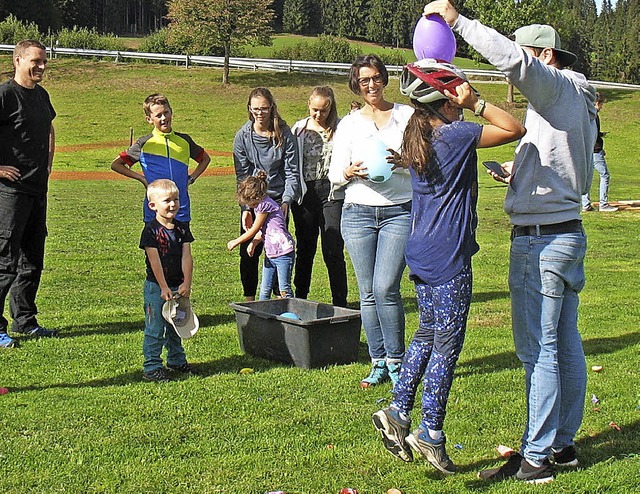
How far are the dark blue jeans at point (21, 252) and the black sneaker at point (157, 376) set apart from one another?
1776 millimetres

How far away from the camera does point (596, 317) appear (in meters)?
8.91

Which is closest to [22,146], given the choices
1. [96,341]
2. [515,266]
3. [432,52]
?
[96,341]

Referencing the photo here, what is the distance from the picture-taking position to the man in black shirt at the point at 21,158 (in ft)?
24.6

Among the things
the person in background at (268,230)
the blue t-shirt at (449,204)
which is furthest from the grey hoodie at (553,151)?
the person in background at (268,230)

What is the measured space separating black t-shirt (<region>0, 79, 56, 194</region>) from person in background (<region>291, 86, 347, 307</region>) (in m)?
2.25

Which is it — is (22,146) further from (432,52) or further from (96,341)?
(432,52)

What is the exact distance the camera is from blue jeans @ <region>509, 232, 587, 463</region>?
4.51 metres

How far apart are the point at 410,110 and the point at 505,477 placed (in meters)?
2.83

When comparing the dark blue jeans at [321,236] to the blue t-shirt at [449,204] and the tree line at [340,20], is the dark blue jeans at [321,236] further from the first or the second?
the tree line at [340,20]

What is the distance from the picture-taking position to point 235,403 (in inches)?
234

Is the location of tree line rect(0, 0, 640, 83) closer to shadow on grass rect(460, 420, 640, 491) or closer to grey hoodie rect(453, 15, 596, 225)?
shadow on grass rect(460, 420, 640, 491)

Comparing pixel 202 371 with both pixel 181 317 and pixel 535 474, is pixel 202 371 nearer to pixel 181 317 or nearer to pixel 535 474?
pixel 181 317

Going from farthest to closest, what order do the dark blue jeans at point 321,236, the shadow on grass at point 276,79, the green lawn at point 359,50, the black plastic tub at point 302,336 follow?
1. the green lawn at point 359,50
2. the shadow on grass at point 276,79
3. the dark blue jeans at point 321,236
4. the black plastic tub at point 302,336

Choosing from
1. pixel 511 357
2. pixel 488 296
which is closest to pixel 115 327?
pixel 511 357
